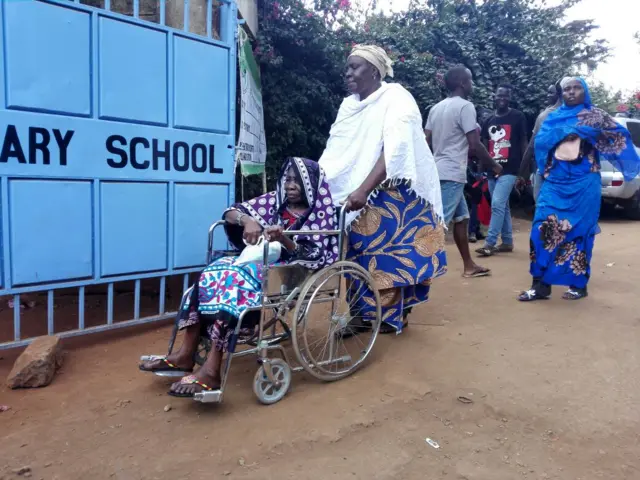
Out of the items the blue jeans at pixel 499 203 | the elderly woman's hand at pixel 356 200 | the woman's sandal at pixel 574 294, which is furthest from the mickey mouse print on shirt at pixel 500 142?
the elderly woman's hand at pixel 356 200

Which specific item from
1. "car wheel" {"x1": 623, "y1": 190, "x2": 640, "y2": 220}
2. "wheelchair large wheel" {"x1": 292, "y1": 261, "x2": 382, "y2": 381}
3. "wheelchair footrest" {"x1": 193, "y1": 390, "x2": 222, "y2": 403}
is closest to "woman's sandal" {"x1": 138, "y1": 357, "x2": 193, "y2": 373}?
"wheelchair footrest" {"x1": 193, "y1": 390, "x2": 222, "y2": 403}

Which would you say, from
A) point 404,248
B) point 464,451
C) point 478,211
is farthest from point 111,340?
A: point 478,211

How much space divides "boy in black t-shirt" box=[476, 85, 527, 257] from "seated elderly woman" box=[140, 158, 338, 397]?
3.72 m

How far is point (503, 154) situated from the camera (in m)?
6.25

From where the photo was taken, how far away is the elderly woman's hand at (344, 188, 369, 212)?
3.03 metres

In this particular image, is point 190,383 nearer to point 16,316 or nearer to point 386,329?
point 16,316

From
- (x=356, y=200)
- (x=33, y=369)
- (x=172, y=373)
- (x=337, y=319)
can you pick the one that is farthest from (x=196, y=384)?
(x=356, y=200)

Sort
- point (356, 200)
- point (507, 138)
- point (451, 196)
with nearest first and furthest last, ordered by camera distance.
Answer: point (356, 200), point (451, 196), point (507, 138)

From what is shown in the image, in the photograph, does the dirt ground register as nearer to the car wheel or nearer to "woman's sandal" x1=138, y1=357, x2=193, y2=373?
"woman's sandal" x1=138, y1=357, x2=193, y2=373

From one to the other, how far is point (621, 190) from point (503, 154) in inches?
182

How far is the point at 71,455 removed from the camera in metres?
2.22

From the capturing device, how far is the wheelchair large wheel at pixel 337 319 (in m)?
2.72

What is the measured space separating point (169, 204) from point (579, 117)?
308 centimetres

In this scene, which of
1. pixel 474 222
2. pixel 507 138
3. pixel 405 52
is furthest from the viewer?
pixel 405 52
